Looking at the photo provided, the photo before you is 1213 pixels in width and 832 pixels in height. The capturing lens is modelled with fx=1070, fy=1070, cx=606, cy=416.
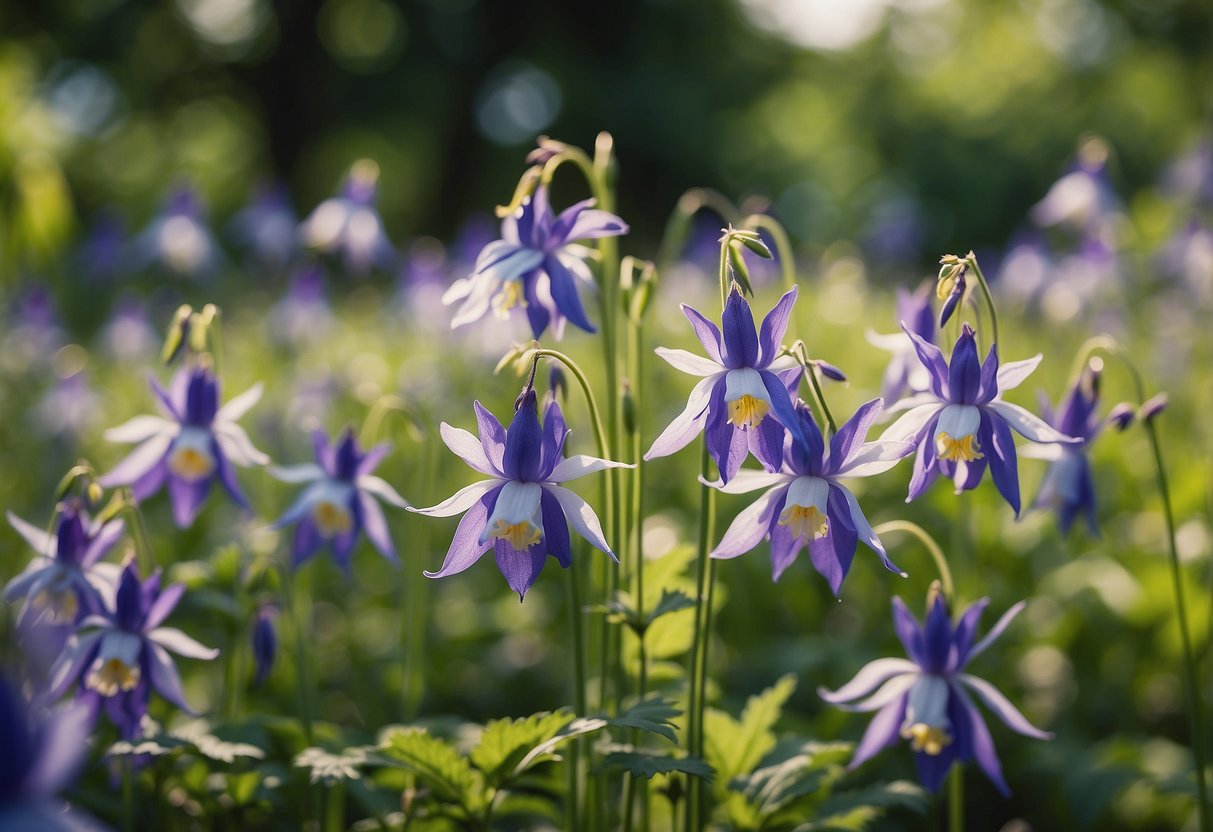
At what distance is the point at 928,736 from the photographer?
91.7 inches

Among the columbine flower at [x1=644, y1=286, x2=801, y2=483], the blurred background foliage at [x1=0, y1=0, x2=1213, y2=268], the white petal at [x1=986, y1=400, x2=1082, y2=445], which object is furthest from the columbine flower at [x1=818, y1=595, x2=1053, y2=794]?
the blurred background foliage at [x1=0, y1=0, x2=1213, y2=268]

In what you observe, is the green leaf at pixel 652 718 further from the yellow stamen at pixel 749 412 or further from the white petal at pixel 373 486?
the white petal at pixel 373 486

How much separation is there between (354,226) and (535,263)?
2.59 m

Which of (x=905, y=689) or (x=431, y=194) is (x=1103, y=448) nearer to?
(x=905, y=689)

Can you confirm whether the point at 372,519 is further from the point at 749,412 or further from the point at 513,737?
the point at 749,412

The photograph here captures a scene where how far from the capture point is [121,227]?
29.6ft

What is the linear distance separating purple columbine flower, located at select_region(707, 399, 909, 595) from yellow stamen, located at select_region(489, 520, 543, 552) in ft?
1.14

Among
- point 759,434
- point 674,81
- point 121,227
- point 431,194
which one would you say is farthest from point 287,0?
point 759,434

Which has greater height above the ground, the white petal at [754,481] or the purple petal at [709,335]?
the purple petal at [709,335]

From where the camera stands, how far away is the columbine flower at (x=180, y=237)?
6008 millimetres

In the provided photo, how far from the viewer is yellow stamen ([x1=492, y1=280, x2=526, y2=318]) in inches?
95.1

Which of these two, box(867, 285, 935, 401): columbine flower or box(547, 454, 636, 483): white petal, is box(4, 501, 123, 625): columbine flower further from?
box(867, 285, 935, 401): columbine flower

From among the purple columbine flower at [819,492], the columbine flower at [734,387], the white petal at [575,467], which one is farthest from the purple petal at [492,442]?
the purple columbine flower at [819,492]

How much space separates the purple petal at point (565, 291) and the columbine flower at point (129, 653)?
109cm
